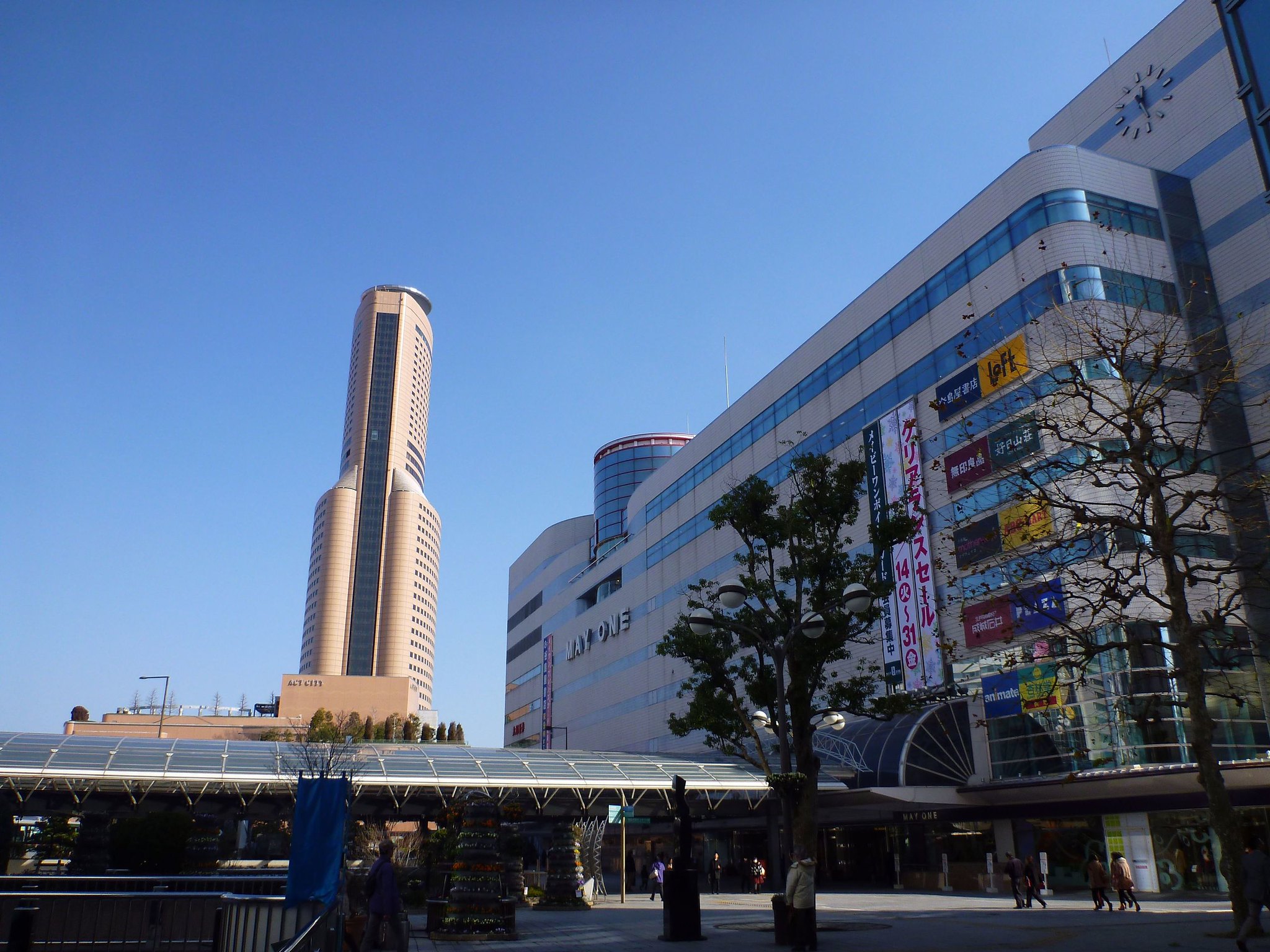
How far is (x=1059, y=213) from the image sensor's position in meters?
35.5

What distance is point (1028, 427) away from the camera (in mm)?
24203

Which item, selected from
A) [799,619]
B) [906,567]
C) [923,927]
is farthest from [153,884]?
[906,567]

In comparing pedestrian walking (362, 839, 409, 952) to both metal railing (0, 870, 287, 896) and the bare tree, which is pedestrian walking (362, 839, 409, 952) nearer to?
metal railing (0, 870, 287, 896)

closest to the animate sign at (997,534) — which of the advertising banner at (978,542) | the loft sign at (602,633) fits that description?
the advertising banner at (978,542)

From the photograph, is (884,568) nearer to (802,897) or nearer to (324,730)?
(802,897)

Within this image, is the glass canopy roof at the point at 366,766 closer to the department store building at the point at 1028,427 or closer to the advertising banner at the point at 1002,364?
the department store building at the point at 1028,427

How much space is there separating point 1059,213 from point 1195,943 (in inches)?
1089

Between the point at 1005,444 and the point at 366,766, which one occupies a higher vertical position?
the point at 1005,444

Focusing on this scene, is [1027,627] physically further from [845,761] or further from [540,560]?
[540,560]

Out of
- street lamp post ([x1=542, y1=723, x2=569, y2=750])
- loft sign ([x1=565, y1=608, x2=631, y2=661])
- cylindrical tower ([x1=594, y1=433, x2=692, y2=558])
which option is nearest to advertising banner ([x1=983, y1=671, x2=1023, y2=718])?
loft sign ([x1=565, y1=608, x2=631, y2=661])

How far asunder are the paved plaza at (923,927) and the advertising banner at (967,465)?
14659 mm

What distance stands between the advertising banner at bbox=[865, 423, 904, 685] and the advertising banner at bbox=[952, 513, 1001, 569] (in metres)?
3.05

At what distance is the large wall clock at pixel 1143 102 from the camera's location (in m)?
40.0

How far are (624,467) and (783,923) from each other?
103 meters
